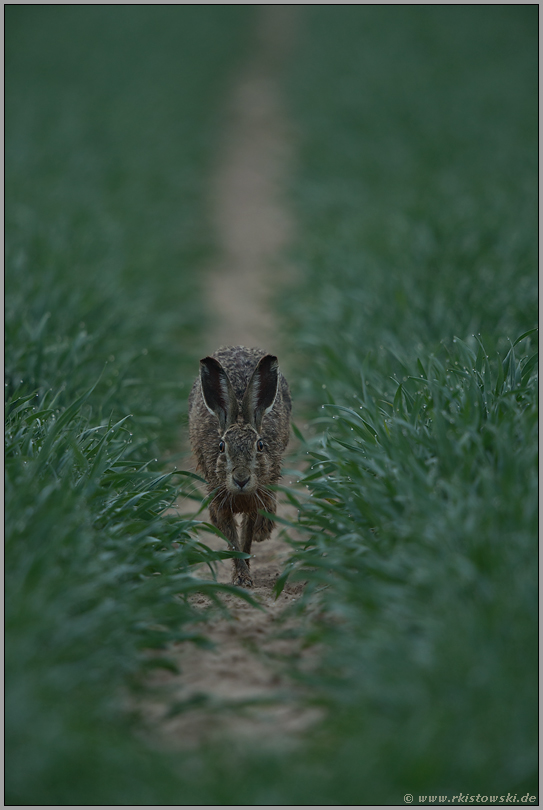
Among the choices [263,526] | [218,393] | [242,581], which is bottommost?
[242,581]

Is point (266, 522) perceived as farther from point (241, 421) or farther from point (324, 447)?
point (241, 421)

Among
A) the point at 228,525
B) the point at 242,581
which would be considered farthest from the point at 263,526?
the point at 242,581

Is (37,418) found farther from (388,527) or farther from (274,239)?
(274,239)

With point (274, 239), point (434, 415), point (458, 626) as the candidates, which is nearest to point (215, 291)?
point (274, 239)

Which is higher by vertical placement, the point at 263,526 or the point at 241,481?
the point at 241,481

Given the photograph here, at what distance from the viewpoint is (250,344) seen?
816 centimetres

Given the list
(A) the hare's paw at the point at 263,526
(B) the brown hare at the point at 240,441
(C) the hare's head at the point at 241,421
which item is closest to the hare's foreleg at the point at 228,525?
(B) the brown hare at the point at 240,441

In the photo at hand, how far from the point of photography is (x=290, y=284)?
9688 millimetres

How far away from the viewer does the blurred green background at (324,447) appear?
9.36 feet

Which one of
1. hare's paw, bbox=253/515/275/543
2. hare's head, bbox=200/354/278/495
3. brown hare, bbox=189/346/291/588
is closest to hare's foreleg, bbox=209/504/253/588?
brown hare, bbox=189/346/291/588

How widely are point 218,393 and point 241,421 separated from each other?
219 millimetres

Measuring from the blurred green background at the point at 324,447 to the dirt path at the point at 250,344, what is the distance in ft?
0.63

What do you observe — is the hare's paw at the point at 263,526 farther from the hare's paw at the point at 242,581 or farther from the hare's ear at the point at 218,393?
the hare's ear at the point at 218,393

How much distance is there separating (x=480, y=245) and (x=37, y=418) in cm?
523
